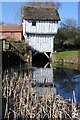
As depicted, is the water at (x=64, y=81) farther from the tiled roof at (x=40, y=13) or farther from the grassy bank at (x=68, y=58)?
the tiled roof at (x=40, y=13)

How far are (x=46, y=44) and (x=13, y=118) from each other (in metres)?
31.5

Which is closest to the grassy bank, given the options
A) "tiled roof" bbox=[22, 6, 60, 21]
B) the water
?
"tiled roof" bbox=[22, 6, 60, 21]

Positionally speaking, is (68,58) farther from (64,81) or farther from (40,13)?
(64,81)

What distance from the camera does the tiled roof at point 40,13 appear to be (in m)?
41.7

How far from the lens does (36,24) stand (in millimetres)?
41625

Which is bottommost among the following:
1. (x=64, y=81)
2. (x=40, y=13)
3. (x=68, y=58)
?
(x=68, y=58)

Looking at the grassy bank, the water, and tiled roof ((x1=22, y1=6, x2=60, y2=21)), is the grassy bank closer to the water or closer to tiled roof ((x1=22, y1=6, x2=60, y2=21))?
tiled roof ((x1=22, y1=6, x2=60, y2=21))

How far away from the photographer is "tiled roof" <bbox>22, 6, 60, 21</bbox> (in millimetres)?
41681

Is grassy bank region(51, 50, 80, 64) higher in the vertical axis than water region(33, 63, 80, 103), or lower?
lower

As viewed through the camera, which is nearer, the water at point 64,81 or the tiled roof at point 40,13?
the water at point 64,81

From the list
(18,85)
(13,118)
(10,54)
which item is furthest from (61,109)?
(10,54)

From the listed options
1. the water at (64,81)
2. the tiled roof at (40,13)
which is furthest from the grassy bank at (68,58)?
the water at (64,81)

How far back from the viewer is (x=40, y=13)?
4269 centimetres

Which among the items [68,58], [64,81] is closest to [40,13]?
[68,58]
